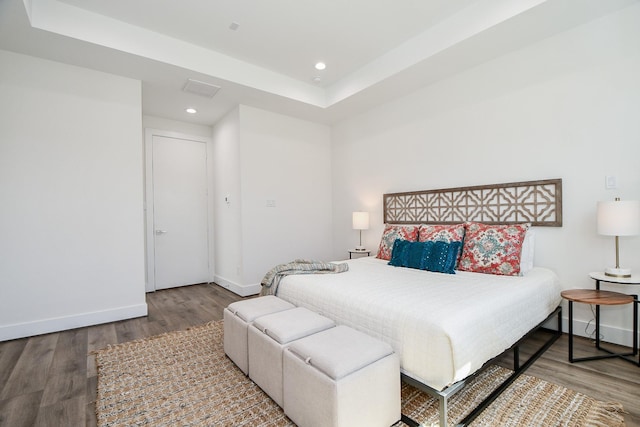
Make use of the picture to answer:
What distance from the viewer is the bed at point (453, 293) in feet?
5.16

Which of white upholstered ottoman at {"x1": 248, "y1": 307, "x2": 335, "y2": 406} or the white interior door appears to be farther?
the white interior door

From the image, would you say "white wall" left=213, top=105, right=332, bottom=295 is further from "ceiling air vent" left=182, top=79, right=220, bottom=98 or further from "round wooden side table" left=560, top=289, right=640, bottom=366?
"round wooden side table" left=560, top=289, right=640, bottom=366

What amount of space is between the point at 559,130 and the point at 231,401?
11.4 feet

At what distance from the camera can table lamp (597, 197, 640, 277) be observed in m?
2.23

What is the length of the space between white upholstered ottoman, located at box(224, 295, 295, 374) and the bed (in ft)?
0.79

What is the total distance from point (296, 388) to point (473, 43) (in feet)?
10.6

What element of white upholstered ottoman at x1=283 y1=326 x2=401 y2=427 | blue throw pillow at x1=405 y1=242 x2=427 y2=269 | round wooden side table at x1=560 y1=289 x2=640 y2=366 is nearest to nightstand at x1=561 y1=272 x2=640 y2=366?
round wooden side table at x1=560 y1=289 x2=640 y2=366

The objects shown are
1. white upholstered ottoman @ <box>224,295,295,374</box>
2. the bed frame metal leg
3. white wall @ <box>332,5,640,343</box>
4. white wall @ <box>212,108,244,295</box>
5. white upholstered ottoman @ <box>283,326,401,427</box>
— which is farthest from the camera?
white wall @ <box>212,108,244,295</box>

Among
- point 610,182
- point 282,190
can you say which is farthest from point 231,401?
point 610,182

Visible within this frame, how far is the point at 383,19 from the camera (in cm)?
291

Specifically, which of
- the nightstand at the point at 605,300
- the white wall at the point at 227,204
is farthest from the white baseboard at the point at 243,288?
the nightstand at the point at 605,300

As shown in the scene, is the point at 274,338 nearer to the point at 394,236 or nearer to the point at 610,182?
the point at 394,236

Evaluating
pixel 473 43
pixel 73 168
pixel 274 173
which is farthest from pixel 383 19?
Result: pixel 73 168

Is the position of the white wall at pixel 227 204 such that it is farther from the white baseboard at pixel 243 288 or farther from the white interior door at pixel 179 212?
the white interior door at pixel 179 212
